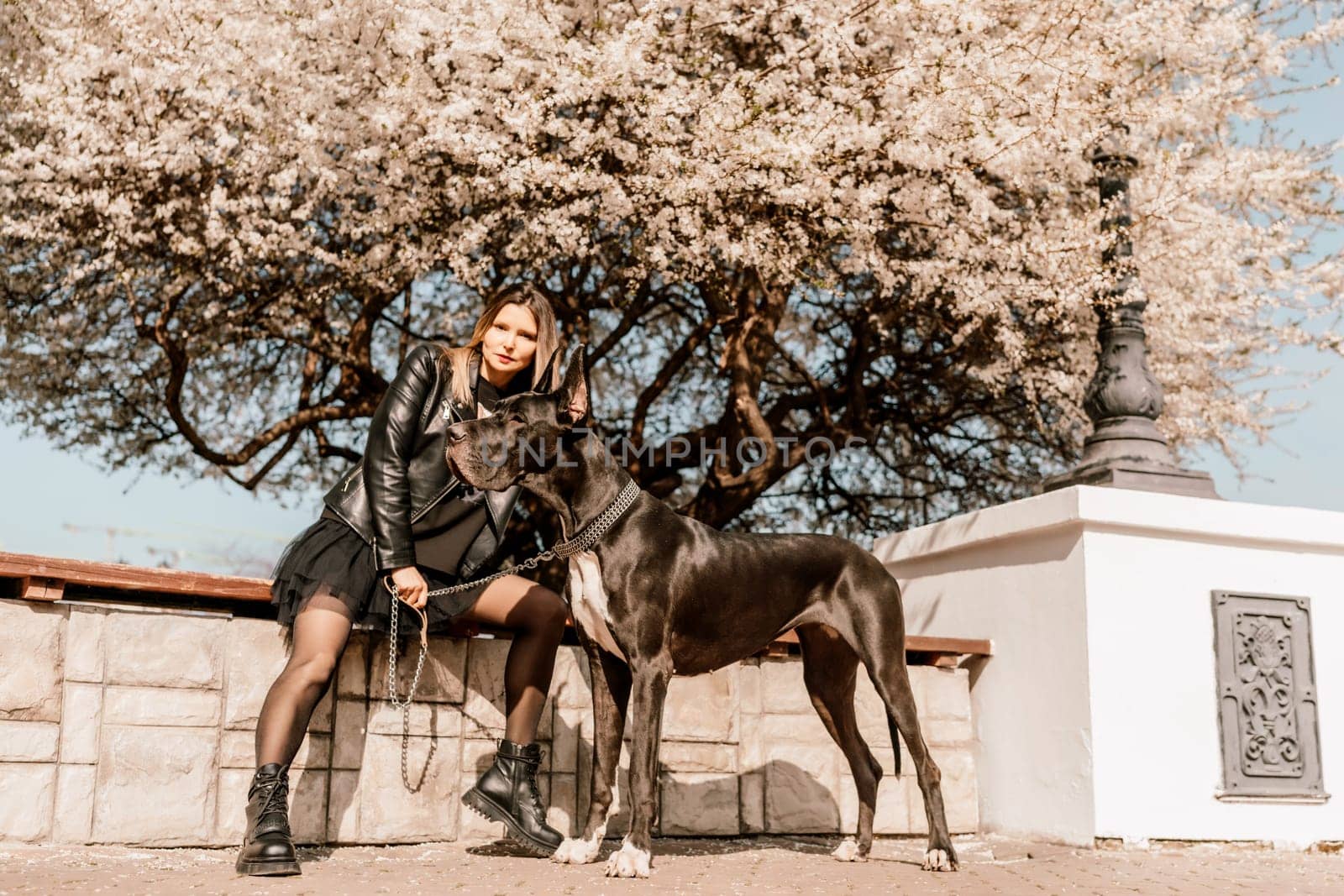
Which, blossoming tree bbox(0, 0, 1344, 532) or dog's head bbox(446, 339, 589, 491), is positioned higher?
blossoming tree bbox(0, 0, 1344, 532)

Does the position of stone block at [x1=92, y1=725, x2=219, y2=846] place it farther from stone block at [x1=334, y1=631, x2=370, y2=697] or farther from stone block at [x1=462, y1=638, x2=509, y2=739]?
stone block at [x1=462, y1=638, x2=509, y2=739]

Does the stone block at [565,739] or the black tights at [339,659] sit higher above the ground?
the black tights at [339,659]

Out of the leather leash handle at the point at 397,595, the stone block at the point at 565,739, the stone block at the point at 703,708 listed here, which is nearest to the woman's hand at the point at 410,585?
the leather leash handle at the point at 397,595

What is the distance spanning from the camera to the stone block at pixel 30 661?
4301mm

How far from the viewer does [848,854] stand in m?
4.89

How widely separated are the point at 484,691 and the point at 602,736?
83cm

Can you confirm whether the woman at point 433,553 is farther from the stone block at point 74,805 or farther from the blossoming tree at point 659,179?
the blossoming tree at point 659,179

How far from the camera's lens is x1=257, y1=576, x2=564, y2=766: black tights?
411cm

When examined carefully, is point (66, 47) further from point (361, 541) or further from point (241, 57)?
point (361, 541)

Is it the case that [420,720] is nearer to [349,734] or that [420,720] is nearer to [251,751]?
[349,734]

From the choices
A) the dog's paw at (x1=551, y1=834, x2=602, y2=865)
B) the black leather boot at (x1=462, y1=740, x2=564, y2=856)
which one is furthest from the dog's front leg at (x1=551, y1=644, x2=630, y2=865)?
the black leather boot at (x1=462, y1=740, x2=564, y2=856)

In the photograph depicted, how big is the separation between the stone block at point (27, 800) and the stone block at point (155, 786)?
6.2 inches

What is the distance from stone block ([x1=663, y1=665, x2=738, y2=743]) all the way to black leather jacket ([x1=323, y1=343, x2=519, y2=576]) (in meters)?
1.33

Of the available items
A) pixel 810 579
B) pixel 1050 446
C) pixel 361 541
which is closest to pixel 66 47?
pixel 361 541
